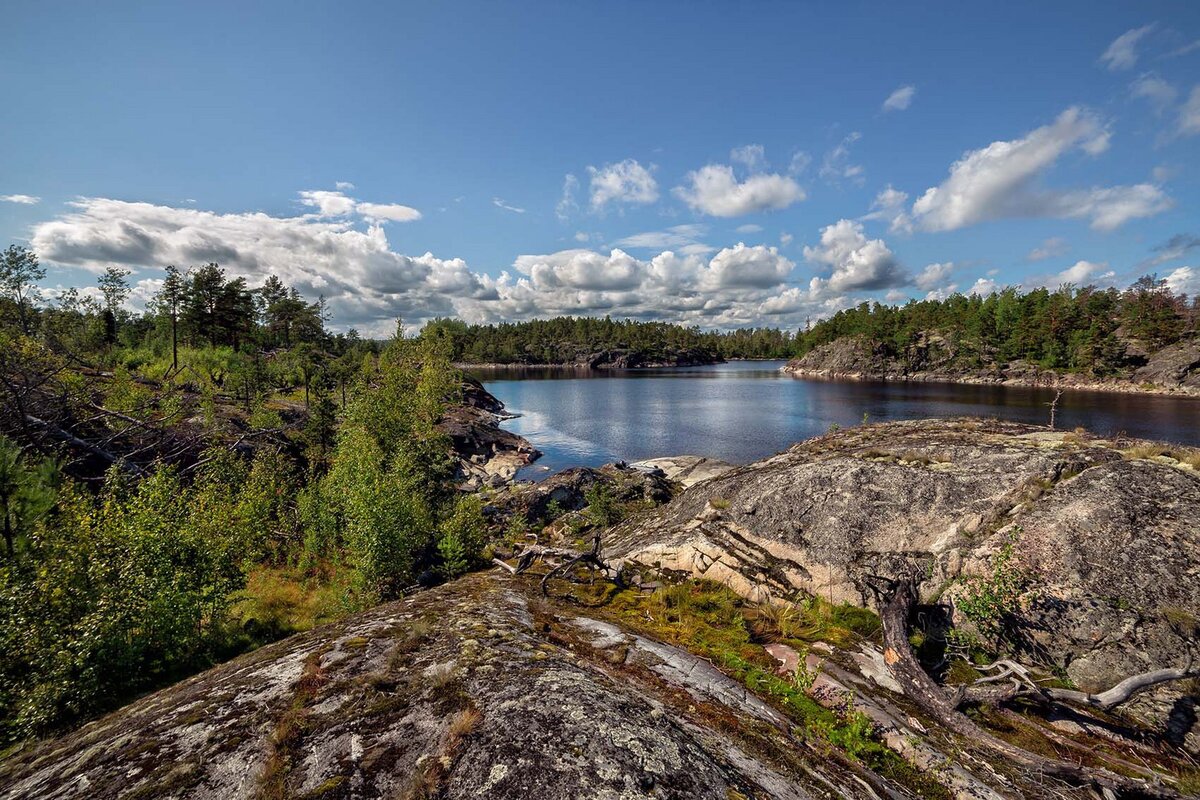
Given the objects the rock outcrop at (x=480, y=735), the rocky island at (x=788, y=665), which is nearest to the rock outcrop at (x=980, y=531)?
the rocky island at (x=788, y=665)

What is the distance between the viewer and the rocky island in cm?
419

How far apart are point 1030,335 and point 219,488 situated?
16138 centimetres

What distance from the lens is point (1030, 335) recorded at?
4678 inches

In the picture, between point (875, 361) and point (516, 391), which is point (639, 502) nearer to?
point (516, 391)

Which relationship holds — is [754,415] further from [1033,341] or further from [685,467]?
[1033,341]

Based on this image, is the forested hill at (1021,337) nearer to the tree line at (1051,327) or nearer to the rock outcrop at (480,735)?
the tree line at (1051,327)

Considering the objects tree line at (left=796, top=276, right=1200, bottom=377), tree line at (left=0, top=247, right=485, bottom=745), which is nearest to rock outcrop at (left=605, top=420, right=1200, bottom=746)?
tree line at (left=0, top=247, right=485, bottom=745)

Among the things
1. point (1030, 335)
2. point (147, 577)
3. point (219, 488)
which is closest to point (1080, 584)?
point (147, 577)

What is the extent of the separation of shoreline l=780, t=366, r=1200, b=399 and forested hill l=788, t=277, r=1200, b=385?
4.52 ft

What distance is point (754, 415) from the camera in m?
79.4

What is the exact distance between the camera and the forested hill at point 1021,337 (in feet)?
322

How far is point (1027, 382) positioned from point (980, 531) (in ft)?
467

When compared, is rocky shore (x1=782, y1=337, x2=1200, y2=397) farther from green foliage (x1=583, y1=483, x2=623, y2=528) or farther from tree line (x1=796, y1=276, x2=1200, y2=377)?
green foliage (x1=583, y1=483, x2=623, y2=528)

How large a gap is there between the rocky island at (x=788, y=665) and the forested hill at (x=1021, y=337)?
130 metres
